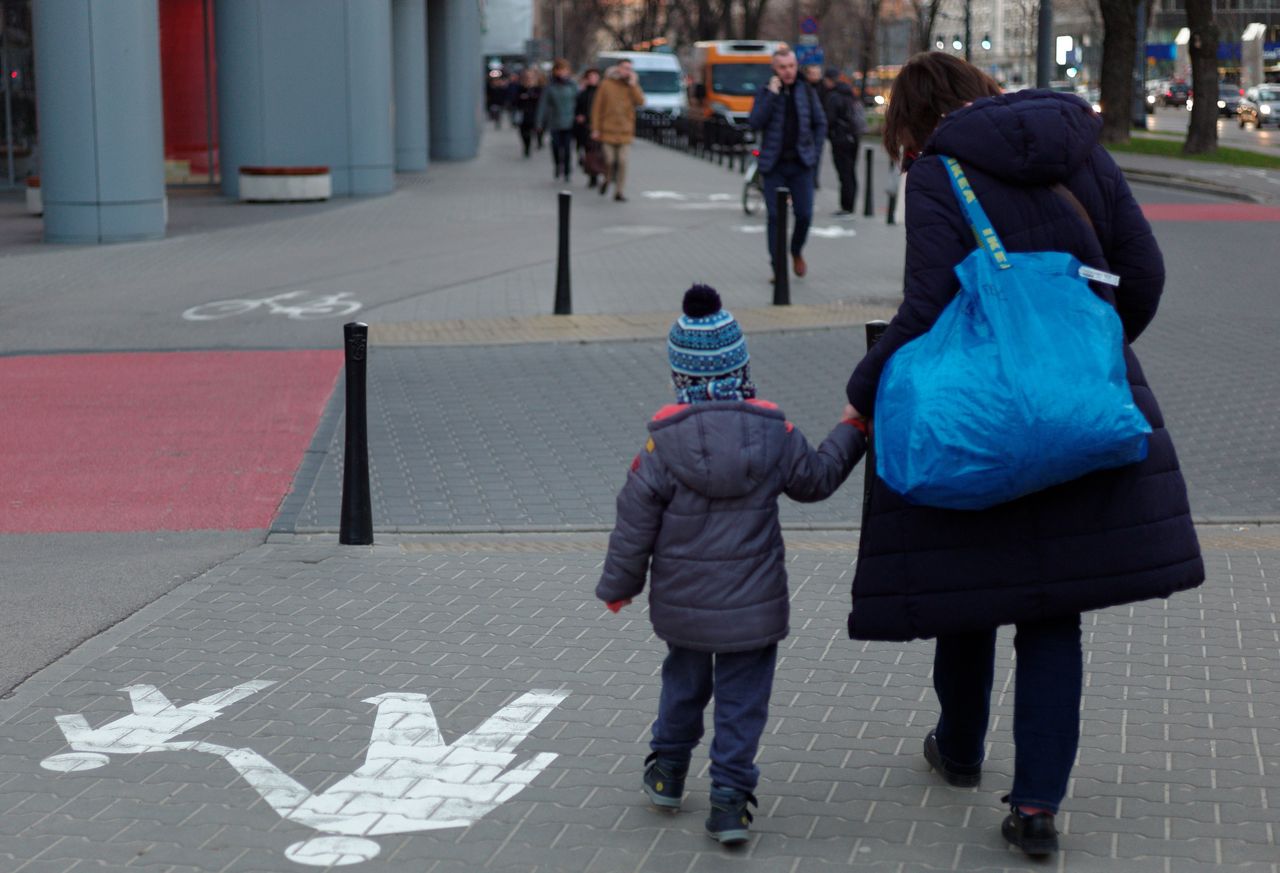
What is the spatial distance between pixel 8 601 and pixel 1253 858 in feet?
14.5

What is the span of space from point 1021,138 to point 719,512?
1051mm

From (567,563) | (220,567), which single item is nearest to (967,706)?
(567,563)

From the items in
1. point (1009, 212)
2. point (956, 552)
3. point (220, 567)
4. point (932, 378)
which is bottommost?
point (220, 567)

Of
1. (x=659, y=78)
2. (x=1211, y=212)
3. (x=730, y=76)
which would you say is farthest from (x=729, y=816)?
(x=659, y=78)

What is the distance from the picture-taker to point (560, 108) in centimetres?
2894

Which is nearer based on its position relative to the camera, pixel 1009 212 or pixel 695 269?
pixel 1009 212

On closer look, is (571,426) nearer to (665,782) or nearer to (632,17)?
(665,782)

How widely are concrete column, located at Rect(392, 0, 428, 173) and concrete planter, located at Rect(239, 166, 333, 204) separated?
7847mm

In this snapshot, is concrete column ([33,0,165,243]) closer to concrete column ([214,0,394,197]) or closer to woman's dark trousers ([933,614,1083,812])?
concrete column ([214,0,394,197])

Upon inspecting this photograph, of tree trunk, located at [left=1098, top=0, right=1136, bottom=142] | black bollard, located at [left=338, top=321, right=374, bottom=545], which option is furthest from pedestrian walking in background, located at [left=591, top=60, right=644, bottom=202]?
tree trunk, located at [left=1098, top=0, right=1136, bottom=142]

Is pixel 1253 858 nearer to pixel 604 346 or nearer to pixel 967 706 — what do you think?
pixel 967 706

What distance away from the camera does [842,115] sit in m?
24.6

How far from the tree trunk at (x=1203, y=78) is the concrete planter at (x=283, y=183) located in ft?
72.9

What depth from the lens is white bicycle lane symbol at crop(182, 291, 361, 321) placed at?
1447 centimetres
